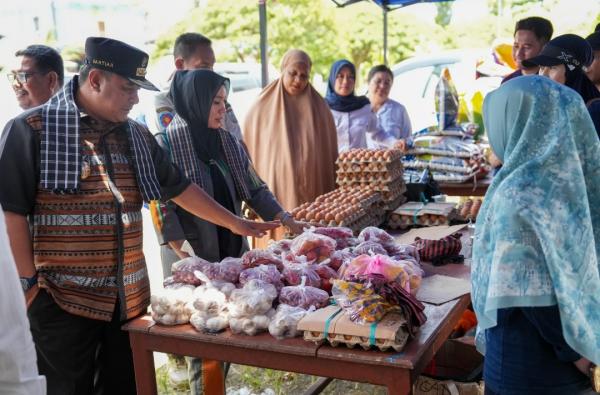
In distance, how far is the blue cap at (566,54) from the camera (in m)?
3.32

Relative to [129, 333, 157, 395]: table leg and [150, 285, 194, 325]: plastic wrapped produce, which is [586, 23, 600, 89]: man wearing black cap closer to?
[150, 285, 194, 325]: plastic wrapped produce

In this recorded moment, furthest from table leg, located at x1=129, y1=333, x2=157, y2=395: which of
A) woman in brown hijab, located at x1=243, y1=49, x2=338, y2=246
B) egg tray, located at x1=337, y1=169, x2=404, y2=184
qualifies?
woman in brown hijab, located at x1=243, y1=49, x2=338, y2=246

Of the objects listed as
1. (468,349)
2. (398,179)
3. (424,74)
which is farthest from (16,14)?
(468,349)

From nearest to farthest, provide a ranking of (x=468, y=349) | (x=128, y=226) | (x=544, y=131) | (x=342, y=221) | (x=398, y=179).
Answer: (x=544, y=131)
(x=128, y=226)
(x=468, y=349)
(x=342, y=221)
(x=398, y=179)

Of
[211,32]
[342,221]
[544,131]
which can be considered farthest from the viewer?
[211,32]

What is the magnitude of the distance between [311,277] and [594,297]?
3.46 feet

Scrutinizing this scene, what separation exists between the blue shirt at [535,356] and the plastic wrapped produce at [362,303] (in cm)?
38

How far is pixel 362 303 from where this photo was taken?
200 centimetres

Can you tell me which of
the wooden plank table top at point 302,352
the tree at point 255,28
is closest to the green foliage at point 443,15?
the tree at point 255,28

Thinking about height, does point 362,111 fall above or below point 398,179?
above

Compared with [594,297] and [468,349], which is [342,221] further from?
[594,297]

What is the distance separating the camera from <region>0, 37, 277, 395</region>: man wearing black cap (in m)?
2.19

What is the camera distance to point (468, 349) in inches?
123

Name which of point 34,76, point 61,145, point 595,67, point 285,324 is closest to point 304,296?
point 285,324
